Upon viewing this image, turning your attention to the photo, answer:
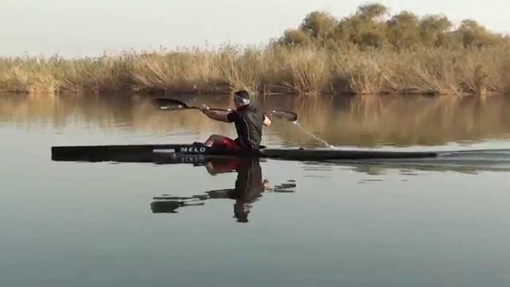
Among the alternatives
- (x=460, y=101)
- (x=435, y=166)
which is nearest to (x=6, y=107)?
(x=460, y=101)

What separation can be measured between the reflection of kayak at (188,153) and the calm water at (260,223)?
148 millimetres

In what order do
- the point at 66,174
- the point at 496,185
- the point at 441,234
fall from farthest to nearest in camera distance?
1. the point at 66,174
2. the point at 496,185
3. the point at 441,234

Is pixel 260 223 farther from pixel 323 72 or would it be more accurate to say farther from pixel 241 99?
pixel 323 72

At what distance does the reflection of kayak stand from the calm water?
148mm

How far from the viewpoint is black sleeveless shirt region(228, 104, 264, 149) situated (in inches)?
389

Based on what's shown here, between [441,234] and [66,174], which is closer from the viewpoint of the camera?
[441,234]

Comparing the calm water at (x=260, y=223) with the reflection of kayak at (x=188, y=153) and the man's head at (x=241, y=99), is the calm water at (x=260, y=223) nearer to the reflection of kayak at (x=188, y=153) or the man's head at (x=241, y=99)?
the reflection of kayak at (x=188, y=153)

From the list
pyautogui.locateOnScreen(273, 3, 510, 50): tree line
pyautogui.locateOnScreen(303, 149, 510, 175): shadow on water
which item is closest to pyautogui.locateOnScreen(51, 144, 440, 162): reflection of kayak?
pyautogui.locateOnScreen(303, 149, 510, 175): shadow on water

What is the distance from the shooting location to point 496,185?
27.2ft

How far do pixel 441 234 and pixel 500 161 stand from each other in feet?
11.8

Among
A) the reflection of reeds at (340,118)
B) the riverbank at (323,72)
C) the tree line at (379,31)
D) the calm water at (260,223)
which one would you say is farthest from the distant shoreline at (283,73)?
the calm water at (260,223)

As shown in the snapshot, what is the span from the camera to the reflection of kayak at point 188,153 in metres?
9.61

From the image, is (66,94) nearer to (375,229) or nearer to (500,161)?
(500,161)

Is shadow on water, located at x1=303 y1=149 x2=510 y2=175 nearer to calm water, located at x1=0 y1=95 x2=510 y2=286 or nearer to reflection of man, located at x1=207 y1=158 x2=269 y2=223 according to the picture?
calm water, located at x1=0 y1=95 x2=510 y2=286
